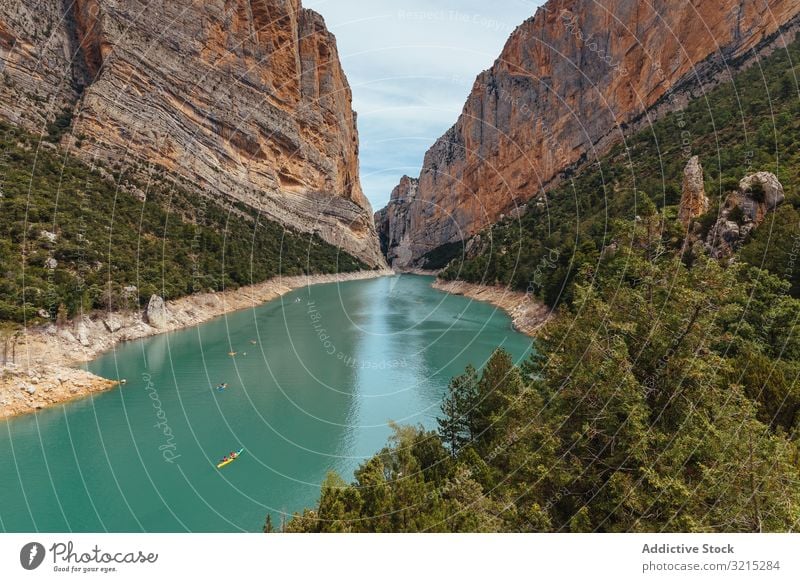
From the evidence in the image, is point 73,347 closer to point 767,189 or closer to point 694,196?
point 694,196

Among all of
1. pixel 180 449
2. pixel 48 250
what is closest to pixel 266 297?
pixel 48 250

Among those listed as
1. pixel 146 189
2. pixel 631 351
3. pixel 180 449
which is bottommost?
pixel 180 449

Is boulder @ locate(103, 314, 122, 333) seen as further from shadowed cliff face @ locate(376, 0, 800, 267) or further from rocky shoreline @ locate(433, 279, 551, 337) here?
shadowed cliff face @ locate(376, 0, 800, 267)

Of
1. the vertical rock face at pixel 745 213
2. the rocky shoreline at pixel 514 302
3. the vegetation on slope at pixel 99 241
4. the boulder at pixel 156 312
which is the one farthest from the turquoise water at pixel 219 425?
the vertical rock face at pixel 745 213

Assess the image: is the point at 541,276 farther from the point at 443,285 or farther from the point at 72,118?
the point at 72,118
